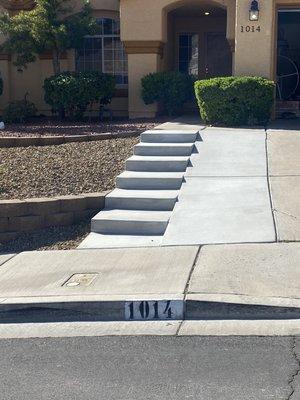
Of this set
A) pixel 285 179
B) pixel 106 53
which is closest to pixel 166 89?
pixel 106 53

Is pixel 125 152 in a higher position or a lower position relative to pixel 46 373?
higher

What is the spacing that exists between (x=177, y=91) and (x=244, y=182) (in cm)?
682

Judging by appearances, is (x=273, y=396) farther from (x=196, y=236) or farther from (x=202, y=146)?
(x=202, y=146)

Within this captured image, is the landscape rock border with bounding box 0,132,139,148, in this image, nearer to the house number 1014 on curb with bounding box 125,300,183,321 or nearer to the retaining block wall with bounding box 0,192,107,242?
the retaining block wall with bounding box 0,192,107,242

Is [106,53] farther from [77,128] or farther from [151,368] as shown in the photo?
[151,368]

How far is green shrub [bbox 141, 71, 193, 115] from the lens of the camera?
1762 centimetres

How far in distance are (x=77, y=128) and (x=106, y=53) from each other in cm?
496

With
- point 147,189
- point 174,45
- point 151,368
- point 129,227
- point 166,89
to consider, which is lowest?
point 151,368

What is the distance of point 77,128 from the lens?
15992mm

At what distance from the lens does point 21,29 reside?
18.0 metres

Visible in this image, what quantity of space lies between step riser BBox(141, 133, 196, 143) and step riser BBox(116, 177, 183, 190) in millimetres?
2061

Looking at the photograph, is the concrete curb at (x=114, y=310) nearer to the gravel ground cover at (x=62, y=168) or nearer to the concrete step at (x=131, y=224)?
the concrete step at (x=131, y=224)

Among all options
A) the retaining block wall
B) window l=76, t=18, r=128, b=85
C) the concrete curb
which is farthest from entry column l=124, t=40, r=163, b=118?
the concrete curb

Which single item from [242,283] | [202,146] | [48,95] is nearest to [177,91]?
[48,95]
